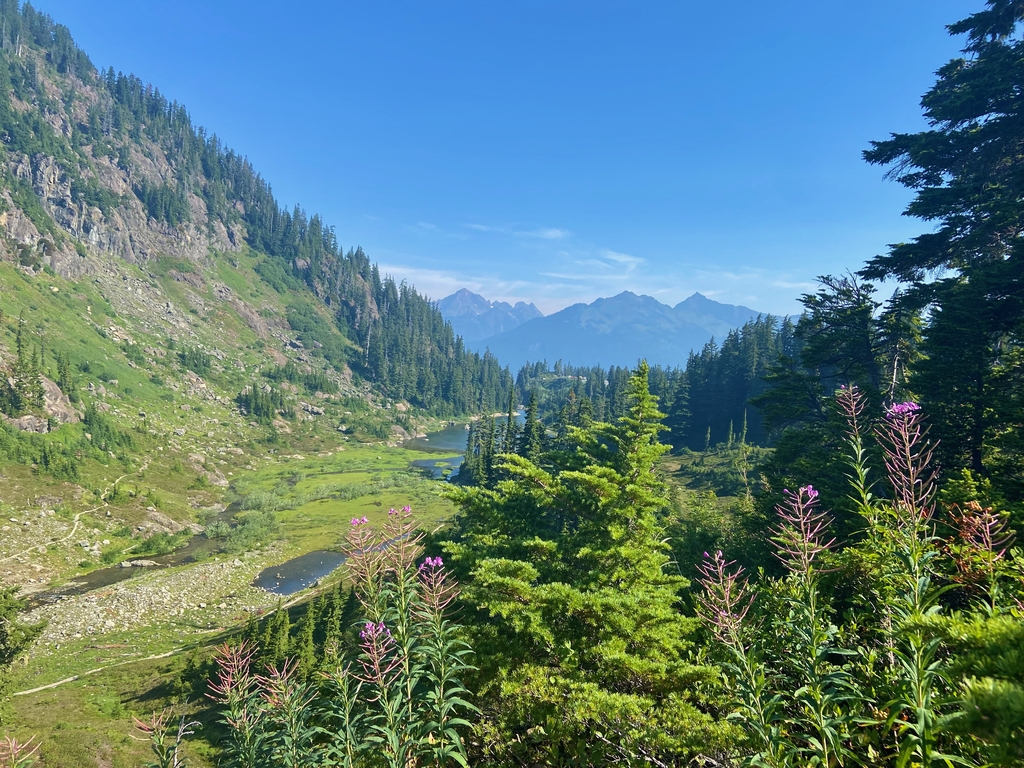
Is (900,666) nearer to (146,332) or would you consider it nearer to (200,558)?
(200,558)

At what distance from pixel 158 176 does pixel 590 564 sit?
21315 centimetres

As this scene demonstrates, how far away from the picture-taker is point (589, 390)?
187m

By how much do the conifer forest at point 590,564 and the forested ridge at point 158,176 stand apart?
194ft

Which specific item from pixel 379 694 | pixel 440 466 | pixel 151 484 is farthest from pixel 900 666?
pixel 440 466

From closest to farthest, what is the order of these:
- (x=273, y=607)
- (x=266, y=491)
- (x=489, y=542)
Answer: (x=489, y=542), (x=273, y=607), (x=266, y=491)

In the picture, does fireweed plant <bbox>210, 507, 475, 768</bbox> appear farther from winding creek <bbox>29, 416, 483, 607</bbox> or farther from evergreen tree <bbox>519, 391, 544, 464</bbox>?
evergreen tree <bbox>519, 391, 544, 464</bbox>

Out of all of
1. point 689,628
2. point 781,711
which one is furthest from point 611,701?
point 689,628

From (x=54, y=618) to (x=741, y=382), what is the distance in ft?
342

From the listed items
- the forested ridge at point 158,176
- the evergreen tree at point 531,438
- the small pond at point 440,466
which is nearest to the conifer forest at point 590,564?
the evergreen tree at point 531,438

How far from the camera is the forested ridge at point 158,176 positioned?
124 meters

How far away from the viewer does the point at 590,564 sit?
41.7 ft

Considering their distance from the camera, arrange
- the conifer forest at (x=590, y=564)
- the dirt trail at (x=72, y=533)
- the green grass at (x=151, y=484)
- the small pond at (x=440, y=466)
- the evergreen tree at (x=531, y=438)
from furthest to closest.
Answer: the small pond at (x=440, y=466)
the evergreen tree at (x=531, y=438)
the dirt trail at (x=72, y=533)
the green grass at (x=151, y=484)
the conifer forest at (x=590, y=564)

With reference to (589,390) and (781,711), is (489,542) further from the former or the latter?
(589,390)

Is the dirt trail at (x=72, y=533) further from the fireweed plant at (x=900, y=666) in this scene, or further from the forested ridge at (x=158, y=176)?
the forested ridge at (x=158, y=176)
